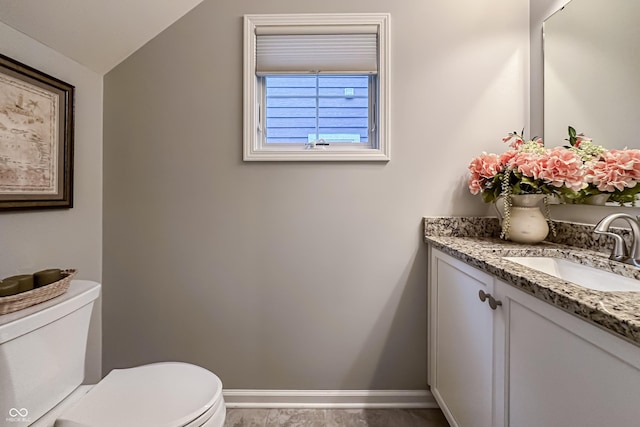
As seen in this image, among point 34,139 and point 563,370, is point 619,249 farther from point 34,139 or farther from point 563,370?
point 34,139

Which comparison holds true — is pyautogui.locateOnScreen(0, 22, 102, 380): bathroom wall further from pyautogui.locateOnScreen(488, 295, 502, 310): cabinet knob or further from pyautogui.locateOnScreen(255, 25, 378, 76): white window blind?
pyautogui.locateOnScreen(488, 295, 502, 310): cabinet knob

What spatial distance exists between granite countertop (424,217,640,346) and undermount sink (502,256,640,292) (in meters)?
0.02

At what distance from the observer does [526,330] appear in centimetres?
80

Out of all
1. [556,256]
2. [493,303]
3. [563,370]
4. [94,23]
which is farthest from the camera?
[94,23]

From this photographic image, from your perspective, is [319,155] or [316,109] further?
[316,109]

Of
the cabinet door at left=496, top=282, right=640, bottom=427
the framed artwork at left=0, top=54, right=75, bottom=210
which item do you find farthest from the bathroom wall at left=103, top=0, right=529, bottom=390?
the cabinet door at left=496, top=282, right=640, bottom=427

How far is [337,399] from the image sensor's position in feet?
5.05

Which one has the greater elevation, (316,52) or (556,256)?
(316,52)

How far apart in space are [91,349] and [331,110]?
5.82 ft

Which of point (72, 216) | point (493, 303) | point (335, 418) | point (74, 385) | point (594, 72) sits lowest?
point (335, 418)

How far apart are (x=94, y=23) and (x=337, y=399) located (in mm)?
2115

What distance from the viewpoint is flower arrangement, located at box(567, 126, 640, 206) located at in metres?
1.03

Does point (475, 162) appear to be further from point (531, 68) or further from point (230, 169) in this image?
point (230, 169)

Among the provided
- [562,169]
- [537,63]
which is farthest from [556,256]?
[537,63]
